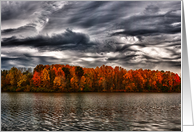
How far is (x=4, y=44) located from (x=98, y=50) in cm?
2130

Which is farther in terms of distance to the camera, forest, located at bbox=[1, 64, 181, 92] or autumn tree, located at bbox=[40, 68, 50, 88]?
autumn tree, located at bbox=[40, 68, 50, 88]

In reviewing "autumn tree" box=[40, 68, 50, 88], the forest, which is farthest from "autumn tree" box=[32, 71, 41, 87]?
"autumn tree" box=[40, 68, 50, 88]

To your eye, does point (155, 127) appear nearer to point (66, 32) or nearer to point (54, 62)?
point (66, 32)

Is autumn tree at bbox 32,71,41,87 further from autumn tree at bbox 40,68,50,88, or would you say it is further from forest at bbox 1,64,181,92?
autumn tree at bbox 40,68,50,88

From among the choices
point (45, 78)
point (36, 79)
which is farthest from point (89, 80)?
point (36, 79)


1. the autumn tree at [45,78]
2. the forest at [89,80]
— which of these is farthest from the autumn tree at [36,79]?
the autumn tree at [45,78]

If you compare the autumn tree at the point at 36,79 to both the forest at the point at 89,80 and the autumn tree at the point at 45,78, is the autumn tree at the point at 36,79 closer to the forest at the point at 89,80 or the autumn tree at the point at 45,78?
the forest at the point at 89,80

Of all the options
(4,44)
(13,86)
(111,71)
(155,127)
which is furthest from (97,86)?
(155,127)

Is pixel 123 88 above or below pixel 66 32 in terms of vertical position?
below

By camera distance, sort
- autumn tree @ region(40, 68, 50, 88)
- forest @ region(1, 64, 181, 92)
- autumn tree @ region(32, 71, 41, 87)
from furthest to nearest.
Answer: autumn tree @ region(32, 71, 41, 87), autumn tree @ region(40, 68, 50, 88), forest @ region(1, 64, 181, 92)

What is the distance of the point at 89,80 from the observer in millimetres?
58531

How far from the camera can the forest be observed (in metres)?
54.5

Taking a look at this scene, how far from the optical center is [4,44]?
34500 mm

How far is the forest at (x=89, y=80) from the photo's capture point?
2144 inches
